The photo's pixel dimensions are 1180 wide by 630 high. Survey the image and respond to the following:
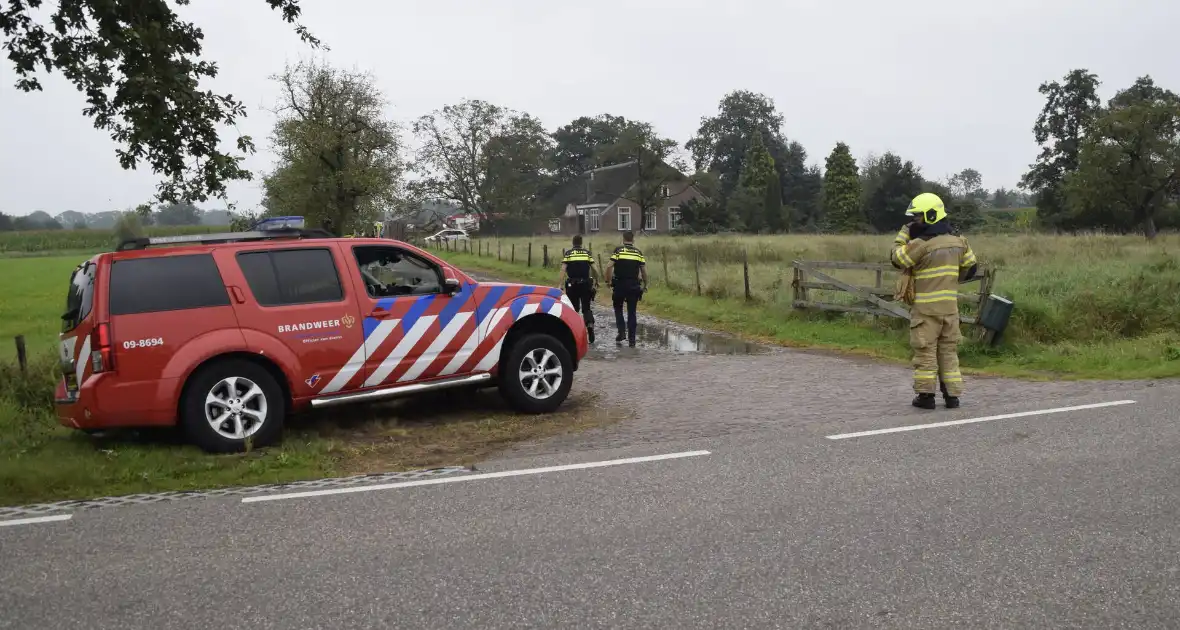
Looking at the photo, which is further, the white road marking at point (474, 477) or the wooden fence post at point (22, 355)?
the wooden fence post at point (22, 355)

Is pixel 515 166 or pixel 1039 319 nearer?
pixel 1039 319

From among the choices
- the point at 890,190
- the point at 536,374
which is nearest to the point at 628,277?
the point at 536,374

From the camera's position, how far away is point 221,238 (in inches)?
311

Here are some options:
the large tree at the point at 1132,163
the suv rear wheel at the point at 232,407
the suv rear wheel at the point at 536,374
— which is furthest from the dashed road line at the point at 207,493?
the large tree at the point at 1132,163

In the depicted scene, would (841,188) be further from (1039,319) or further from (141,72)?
(141,72)

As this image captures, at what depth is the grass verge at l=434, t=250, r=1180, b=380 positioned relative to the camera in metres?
11.2

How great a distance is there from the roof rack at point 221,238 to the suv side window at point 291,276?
0.24 metres

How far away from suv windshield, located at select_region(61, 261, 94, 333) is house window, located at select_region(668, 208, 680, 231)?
7161cm

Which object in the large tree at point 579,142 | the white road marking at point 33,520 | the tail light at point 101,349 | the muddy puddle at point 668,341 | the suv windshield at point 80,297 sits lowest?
the muddy puddle at point 668,341

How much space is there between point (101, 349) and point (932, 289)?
7.01 metres

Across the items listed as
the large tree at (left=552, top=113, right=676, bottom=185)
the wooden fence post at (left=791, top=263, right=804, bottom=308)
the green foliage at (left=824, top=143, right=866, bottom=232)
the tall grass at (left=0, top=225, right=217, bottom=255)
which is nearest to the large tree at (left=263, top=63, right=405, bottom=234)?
the wooden fence post at (left=791, top=263, right=804, bottom=308)

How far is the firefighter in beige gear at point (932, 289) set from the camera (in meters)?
8.62

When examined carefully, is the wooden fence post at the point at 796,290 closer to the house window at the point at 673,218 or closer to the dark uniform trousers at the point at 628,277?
the dark uniform trousers at the point at 628,277

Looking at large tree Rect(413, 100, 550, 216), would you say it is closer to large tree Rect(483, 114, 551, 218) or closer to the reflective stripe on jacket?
large tree Rect(483, 114, 551, 218)
